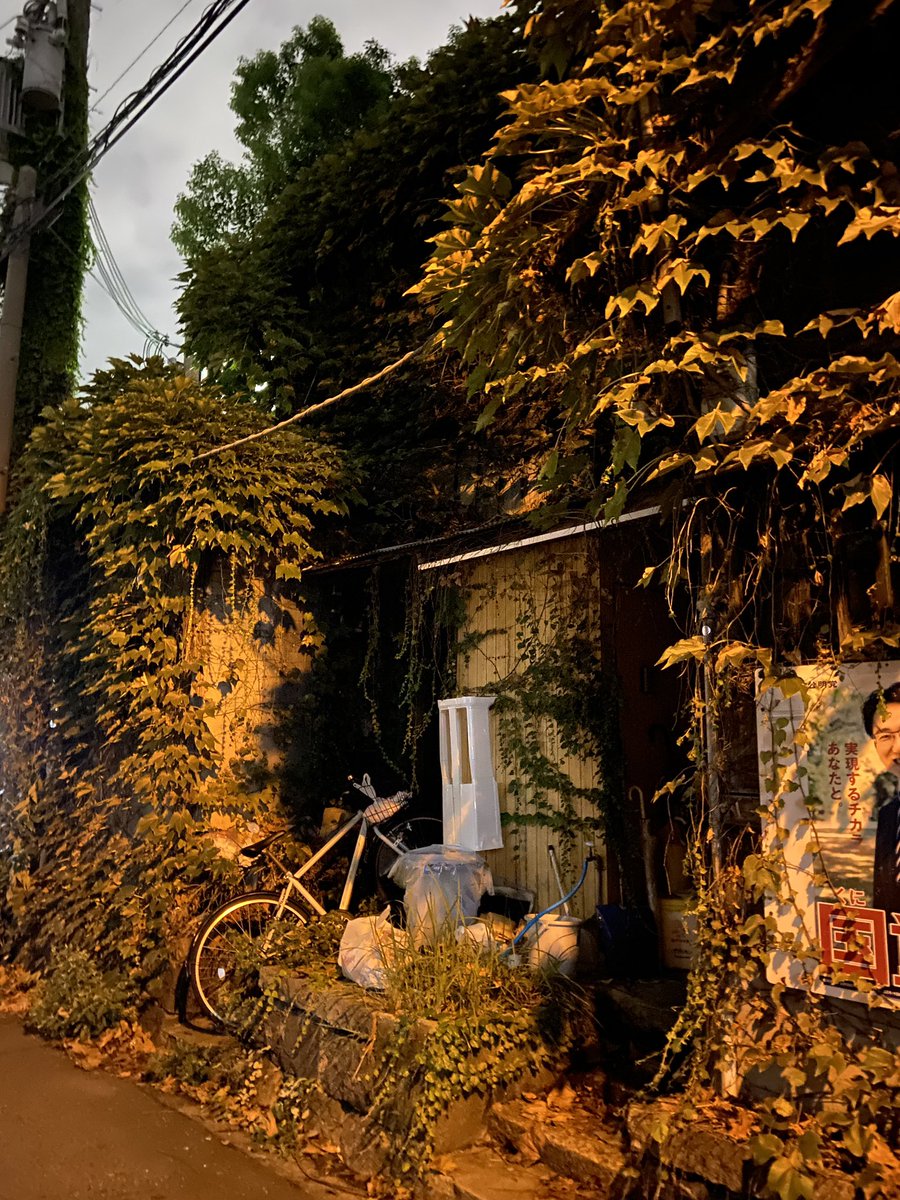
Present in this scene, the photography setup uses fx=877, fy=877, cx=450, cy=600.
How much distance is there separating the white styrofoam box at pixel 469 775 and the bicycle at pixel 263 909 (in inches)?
16.6

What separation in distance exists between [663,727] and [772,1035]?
297 cm

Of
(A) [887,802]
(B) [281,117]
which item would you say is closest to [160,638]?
(A) [887,802]

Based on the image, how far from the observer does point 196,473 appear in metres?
7.40

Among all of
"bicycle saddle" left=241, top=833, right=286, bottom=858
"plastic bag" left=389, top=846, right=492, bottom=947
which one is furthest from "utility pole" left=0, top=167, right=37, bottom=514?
"plastic bag" left=389, top=846, right=492, bottom=947

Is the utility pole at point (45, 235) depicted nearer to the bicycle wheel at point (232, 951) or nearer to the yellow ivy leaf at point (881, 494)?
the bicycle wheel at point (232, 951)

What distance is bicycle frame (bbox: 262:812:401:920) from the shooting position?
6867 mm

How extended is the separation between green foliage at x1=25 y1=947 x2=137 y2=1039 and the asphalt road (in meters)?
0.55

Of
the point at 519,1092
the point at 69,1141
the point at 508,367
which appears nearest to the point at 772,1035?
the point at 519,1092

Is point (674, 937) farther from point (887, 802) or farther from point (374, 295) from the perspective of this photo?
point (374, 295)

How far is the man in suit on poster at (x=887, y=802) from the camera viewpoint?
11.4ft

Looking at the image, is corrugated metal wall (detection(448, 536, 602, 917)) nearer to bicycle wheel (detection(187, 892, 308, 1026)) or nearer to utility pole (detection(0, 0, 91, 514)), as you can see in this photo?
bicycle wheel (detection(187, 892, 308, 1026))

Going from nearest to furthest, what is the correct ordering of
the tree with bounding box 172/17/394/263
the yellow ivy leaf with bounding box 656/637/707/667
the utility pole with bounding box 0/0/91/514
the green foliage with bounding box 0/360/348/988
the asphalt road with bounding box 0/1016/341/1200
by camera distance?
the yellow ivy leaf with bounding box 656/637/707/667
the asphalt road with bounding box 0/1016/341/1200
the green foliage with bounding box 0/360/348/988
the utility pole with bounding box 0/0/91/514
the tree with bounding box 172/17/394/263

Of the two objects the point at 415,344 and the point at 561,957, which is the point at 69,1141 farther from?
the point at 415,344

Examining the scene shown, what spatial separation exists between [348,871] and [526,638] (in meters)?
2.44
